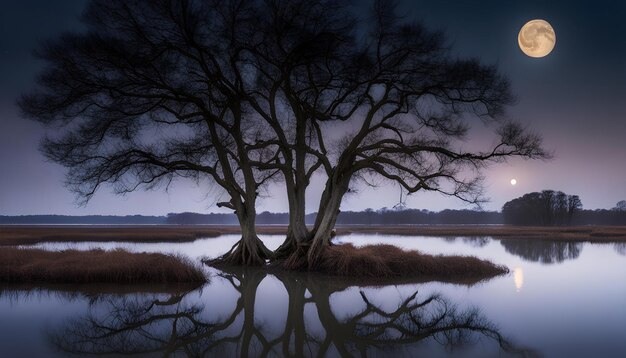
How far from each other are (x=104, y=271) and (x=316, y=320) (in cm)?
877

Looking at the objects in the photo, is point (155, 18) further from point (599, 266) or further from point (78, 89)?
point (599, 266)

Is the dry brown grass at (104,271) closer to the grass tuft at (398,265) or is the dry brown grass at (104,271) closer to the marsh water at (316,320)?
the marsh water at (316,320)

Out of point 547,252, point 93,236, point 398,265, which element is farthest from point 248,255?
point 93,236

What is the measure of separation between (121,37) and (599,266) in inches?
979

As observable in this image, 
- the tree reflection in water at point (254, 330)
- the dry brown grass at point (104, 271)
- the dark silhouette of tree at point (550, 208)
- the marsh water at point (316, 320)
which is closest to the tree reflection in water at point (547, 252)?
the marsh water at point (316, 320)

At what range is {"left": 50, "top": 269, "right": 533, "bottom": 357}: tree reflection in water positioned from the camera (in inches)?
314

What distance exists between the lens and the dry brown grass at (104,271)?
15.6m

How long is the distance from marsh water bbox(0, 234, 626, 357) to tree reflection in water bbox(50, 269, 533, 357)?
0.07 feet

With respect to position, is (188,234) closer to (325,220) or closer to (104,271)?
(325,220)

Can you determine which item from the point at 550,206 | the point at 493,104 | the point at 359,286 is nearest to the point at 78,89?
the point at 359,286

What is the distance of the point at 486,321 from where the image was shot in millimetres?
10227

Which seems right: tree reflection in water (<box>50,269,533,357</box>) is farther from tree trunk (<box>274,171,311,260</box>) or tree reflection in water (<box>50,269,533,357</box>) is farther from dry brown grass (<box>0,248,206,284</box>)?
tree trunk (<box>274,171,311,260</box>)

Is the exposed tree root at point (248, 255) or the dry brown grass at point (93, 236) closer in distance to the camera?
the exposed tree root at point (248, 255)

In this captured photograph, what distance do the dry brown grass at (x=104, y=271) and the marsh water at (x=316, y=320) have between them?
106 centimetres
